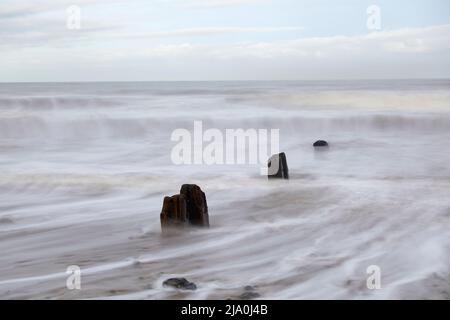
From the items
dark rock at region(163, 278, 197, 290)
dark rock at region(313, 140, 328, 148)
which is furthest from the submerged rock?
dark rock at region(313, 140, 328, 148)

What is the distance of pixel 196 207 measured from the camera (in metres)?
4.81

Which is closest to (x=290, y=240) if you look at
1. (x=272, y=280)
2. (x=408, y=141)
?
(x=272, y=280)

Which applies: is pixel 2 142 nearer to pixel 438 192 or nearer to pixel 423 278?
pixel 438 192

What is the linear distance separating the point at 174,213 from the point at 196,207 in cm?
17

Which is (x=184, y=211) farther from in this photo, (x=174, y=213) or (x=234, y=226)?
(x=234, y=226)

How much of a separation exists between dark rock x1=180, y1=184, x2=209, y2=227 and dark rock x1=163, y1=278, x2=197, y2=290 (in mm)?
1176

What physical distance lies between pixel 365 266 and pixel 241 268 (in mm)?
759

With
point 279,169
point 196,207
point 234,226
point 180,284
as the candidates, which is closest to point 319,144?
point 279,169

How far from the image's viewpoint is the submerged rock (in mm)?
4746

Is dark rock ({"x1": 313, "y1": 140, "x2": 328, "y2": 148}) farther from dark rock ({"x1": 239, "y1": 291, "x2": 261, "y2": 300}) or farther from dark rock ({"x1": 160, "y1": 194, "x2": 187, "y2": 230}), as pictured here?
dark rock ({"x1": 239, "y1": 291, "x2": 261, "y2": 300})

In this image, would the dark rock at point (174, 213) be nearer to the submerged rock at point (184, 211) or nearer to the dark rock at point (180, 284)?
the submerged rock at point (184, 211)

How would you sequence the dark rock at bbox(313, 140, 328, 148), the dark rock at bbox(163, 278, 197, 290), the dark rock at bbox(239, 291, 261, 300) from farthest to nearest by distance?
the dark rock at bbox(313, 140, 328, 148) → the dark rock at bbox(163, 278, 197, 290) → the dark rock at bbox(239, 291, 261, 300)

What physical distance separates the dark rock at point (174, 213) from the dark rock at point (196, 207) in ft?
0.16

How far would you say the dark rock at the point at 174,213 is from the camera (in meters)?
4.76
